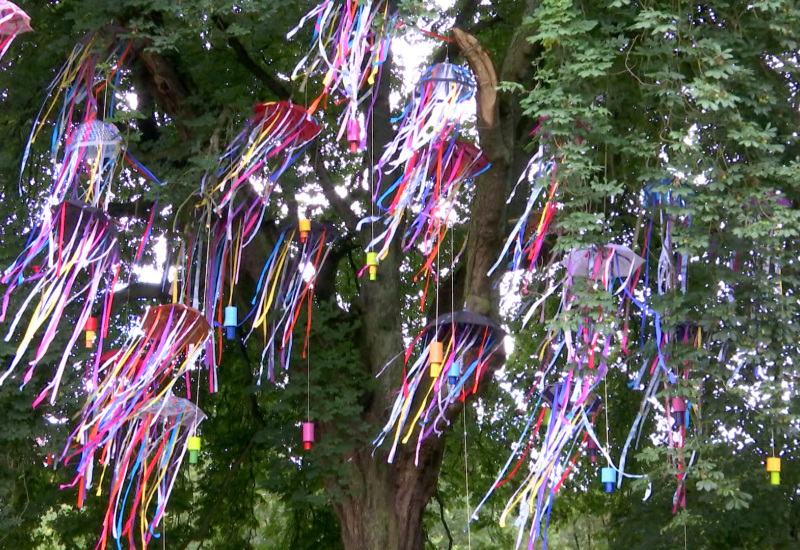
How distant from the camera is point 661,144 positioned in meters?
5.75

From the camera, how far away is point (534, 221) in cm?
626

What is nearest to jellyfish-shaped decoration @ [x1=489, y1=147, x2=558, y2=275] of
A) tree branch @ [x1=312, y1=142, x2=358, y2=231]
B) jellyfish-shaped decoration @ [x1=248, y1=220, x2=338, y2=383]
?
jellyfish-shaped decoration @ [x1=248, y1=220, x2=338, y2=383]

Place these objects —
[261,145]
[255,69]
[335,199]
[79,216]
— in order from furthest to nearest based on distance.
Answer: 1. [335,199]
2. [255,69]
3. [261,145]
4. [79,216]

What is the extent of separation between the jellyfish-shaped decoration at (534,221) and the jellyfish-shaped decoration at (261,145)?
4.11ft

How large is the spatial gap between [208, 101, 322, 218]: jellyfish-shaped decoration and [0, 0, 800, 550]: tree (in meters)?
0.16

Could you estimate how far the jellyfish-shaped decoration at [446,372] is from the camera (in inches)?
243

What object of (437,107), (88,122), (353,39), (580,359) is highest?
(353,39)

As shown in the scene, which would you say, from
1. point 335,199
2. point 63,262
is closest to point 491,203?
point 335,199

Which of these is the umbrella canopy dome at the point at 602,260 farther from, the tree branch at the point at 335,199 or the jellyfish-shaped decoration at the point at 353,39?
the tree branch at the point at 335,199

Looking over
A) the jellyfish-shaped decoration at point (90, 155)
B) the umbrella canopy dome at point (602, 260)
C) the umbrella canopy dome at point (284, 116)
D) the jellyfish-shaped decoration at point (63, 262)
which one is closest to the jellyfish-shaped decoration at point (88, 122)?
the jellyfish-shaped decoration at point (90, 155)

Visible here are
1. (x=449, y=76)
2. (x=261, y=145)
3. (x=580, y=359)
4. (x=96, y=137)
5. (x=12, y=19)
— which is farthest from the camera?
(x=96, y=137)

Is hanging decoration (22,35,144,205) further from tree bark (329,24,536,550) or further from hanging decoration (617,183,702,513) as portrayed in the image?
hanging decoration (617,183,702,513)

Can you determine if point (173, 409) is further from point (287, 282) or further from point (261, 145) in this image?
point (261, 145)

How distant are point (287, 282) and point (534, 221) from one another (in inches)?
65.2
